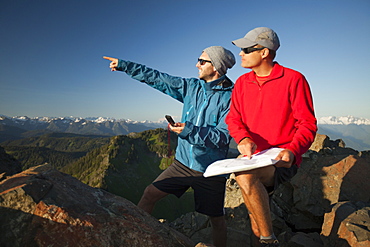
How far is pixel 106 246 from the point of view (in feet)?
10.4

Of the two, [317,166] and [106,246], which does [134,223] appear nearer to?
[106,246]

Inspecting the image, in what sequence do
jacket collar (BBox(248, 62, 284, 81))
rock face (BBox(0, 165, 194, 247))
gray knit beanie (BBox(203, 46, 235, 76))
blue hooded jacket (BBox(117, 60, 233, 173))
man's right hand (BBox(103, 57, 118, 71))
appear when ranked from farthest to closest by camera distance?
man's right hand (BBox(103, 57, 118, 71)), gray knit beanie (BBox(203, 46, 235, 76)), blue hooded jacket (BBox(117, 60, 233, 173)), jacket collar (BBox(248, 62, 284, 81)), rock face (BBox(0, 165, 194, 247))

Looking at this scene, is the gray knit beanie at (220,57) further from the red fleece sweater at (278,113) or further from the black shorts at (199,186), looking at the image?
the black shorts at (199,186)

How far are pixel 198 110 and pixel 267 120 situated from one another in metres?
2.02

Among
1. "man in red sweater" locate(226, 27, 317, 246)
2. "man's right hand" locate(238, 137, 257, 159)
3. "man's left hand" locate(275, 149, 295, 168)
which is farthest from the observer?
"man's right hand" locate(238, 137, 257, 159)

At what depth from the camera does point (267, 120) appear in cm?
388

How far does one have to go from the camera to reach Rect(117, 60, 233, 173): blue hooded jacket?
15.3 ft

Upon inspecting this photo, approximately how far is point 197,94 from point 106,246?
4.11 m

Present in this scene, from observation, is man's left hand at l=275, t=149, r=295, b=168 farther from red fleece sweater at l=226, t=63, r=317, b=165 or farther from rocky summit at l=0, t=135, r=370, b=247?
rocky summit at l=0, t=135, r=370, b=247

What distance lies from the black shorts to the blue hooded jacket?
0.27m

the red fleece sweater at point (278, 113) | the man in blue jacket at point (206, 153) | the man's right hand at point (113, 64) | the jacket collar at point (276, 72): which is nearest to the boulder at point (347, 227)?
the red fleece sweater at point (278, 113)

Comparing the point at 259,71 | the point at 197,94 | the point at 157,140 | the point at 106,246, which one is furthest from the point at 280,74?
the point at 157,140

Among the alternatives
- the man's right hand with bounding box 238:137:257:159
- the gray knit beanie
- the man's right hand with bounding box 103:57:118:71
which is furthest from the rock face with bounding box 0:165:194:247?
the gray knit beanie

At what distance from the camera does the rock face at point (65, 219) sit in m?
2.90
